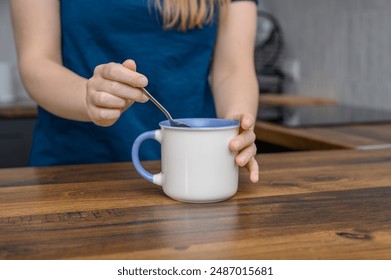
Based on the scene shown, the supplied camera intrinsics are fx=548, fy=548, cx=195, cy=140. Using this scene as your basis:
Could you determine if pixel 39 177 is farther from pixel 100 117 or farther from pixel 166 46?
pixel 166 46

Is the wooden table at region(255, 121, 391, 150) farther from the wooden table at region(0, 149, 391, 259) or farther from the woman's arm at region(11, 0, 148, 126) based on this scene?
the woman's arm at region(11, 0, 148, 126)

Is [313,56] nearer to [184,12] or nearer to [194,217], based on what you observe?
[184,12]

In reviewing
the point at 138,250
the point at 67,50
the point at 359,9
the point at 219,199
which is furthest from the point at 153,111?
the point at 359,9

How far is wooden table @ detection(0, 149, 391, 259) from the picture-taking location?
550 millimetres

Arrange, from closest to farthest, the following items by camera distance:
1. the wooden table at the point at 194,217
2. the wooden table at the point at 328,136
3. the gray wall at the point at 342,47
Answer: the wooden table at the point at 194,217, the wooden table at the point at 328,136, the gray wall at the point at 342,47

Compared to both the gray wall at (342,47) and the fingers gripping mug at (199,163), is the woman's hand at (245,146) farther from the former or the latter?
the gray wall at (342,47)

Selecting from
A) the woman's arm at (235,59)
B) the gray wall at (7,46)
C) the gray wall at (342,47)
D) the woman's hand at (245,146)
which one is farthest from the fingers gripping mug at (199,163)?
the gray wall at (7,46)

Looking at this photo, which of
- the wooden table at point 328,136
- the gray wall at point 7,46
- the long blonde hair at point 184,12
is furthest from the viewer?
the gray wall at point 7,46

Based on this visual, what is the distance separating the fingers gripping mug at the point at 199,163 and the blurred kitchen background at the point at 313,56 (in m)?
A: 1.65

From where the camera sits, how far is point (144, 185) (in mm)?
815

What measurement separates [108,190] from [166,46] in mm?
468

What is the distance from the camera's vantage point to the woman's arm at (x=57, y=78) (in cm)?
70

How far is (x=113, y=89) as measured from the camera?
2.28ft

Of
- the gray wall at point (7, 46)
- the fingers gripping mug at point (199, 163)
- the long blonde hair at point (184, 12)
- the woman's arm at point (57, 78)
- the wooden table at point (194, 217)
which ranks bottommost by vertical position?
the gray wall at point (7, 46)
